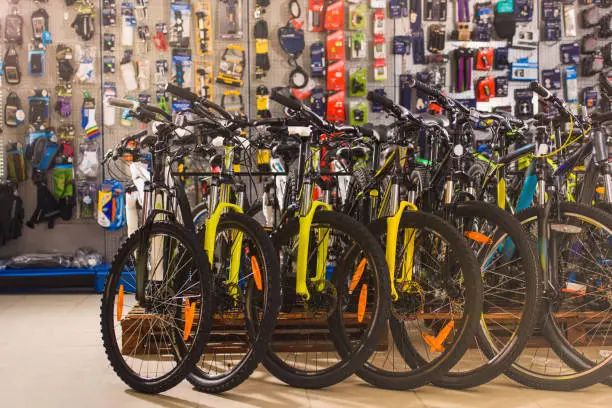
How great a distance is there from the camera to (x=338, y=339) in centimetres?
296

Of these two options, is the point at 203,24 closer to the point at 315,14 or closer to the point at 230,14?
the point at 230,14

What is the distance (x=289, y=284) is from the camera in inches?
120

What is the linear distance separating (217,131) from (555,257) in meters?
1.61

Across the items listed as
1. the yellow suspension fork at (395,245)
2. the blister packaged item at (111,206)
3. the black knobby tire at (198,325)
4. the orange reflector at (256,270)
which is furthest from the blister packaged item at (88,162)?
the yellow suspension fork at (395,245)

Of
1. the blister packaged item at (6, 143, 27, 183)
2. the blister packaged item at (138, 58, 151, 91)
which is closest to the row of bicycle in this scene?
the blister packaged item at (138, 58, 151, 91)

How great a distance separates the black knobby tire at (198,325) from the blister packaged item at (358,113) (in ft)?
11.4

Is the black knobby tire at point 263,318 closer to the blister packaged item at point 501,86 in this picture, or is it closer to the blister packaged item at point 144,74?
the blister packaged item at point 144,74

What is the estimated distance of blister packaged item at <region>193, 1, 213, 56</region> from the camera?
6.11m

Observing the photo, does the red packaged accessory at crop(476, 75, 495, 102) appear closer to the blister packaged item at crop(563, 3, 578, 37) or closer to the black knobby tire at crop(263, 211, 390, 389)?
the blister packaged item at crop(563, 3, 578, 37)

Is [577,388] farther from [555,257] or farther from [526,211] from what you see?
[526,211]

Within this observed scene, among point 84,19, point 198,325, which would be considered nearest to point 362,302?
point 198,325

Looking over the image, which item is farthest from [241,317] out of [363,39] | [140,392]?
[363,39]

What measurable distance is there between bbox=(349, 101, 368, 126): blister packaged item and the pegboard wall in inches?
0.9

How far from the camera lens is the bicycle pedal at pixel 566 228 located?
283 centimetres
